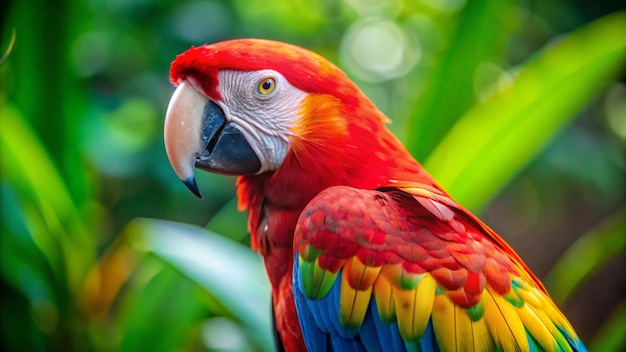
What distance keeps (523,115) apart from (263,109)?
→ 59cm

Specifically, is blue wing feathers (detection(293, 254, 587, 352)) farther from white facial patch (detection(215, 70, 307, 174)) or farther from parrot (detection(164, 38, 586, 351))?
white facial patch (detection(215, 70, 307, 174))

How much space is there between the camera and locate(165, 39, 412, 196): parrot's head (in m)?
0.71

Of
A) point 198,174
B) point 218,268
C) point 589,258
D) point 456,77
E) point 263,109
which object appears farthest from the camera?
point 198,174

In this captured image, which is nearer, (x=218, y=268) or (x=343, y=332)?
(x=343, y=332)

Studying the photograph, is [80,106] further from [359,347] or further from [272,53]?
[359,347]

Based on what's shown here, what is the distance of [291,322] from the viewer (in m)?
0.75

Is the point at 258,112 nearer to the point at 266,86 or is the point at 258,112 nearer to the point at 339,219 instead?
the point at 266,86

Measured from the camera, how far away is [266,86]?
73cm

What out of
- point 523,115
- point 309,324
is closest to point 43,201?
point 309,324

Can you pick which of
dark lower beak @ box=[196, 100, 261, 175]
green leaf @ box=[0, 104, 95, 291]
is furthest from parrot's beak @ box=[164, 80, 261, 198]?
green leaf @ box=[0, 104, 95, 291]

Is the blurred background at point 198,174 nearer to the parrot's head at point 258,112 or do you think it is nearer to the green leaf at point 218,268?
the green leaf at point 218,268

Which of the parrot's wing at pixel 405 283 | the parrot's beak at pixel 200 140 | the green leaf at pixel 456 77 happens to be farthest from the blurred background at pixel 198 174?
A: the parrot's wing at pixel 405 283

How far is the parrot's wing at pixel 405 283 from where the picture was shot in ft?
2.09

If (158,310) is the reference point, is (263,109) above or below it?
above
